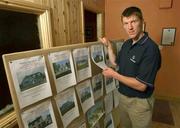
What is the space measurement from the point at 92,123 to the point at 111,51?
82cm

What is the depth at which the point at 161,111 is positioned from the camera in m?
2.95

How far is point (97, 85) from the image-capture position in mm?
1727

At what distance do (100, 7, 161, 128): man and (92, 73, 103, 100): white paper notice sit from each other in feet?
0.52

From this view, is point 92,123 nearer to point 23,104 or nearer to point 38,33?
point 23,104

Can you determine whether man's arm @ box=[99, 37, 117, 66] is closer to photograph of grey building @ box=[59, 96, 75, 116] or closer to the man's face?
the man's face

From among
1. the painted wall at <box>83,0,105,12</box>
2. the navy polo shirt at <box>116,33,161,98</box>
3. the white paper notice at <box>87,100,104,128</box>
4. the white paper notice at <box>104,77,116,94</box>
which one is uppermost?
the painted wall at <box>83,0,105,12</box>

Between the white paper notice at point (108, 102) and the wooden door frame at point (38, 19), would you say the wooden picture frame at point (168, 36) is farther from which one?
the wooden door frame at point (38, 19)

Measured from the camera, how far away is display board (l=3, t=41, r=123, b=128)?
2.94ft

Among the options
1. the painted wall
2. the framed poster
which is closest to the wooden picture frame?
the framed poster

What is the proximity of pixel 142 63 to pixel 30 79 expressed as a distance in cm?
93

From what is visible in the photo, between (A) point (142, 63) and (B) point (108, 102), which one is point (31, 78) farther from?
(B) point (108, 102)

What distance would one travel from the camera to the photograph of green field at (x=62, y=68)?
3.72 feet

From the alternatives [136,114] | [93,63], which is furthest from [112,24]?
[136,114]

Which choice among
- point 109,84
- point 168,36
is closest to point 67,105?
point 109,84
